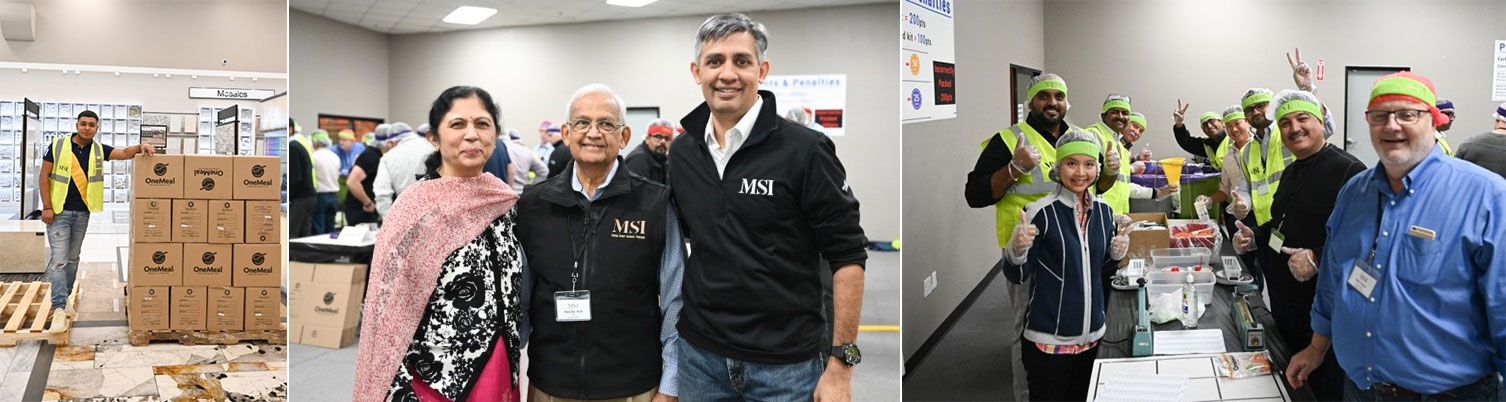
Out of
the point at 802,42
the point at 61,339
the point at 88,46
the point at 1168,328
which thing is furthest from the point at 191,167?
the point at 802,42

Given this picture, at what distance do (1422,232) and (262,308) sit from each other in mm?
5787

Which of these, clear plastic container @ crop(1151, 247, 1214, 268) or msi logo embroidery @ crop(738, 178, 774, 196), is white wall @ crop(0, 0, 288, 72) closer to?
msi logo embroidery @ crop(738, 178, 774, 196)

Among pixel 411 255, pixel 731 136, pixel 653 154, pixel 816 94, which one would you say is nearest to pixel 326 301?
pixel 653 154

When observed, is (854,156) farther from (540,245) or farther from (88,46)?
(540,245)

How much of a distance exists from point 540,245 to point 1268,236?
1.68m

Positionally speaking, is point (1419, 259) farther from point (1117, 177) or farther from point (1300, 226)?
point (1117, 177)

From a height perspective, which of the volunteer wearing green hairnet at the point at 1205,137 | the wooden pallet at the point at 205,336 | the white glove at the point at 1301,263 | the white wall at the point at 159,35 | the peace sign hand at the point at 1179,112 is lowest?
the wooden pallet at the point at 205,336

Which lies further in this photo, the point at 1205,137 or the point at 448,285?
the point at 1205,137

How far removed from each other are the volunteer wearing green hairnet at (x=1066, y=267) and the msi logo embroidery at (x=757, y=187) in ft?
2.87

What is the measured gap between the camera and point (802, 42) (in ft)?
31.9

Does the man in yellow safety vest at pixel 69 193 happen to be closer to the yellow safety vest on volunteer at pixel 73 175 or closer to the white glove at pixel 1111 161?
the yellow safety vest on volunteer at pixel 73 175

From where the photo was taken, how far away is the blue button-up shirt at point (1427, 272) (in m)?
1.82

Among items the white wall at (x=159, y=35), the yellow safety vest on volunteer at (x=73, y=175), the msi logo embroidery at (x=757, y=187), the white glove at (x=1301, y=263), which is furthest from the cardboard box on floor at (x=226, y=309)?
the white glove at (x=1301, y=263)

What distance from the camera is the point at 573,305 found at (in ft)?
5.88
